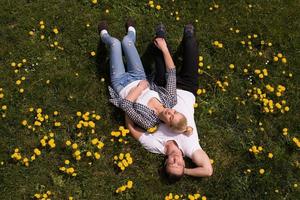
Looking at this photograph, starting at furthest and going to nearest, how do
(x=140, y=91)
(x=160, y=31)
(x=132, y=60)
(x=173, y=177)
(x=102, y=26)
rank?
(x=102, y=26) → (x=160, y=31) → (x=132, y=60) → (x=140, y=91) → (x=173, y=177)

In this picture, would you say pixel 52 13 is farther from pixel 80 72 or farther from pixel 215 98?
pixel 215 98

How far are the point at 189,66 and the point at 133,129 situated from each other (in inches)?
53.2

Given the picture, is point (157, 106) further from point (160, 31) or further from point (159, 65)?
point (160, 31)

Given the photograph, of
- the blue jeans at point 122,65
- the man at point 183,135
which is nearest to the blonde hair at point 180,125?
the man at point 183,135

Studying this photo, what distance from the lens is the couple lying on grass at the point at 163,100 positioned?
6594 millimetres

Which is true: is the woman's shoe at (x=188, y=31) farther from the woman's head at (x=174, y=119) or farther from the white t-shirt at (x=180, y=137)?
the woman's head at (x=174, y=119)

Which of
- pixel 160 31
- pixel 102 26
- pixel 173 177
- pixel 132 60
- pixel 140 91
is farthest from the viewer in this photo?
pixel 102 26

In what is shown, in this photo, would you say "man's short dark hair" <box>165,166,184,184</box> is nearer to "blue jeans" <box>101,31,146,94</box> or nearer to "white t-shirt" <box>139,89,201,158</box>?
"white t-shirt" <box>139,89,201,158</box>

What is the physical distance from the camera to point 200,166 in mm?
6719

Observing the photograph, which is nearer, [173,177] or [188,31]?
[173,177]

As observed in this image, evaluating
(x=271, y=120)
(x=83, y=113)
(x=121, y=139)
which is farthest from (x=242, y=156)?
(x=83, y=113)

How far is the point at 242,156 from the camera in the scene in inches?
277

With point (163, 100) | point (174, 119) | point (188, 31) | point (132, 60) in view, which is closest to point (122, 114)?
point (163, 100)

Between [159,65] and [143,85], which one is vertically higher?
[159,65]
